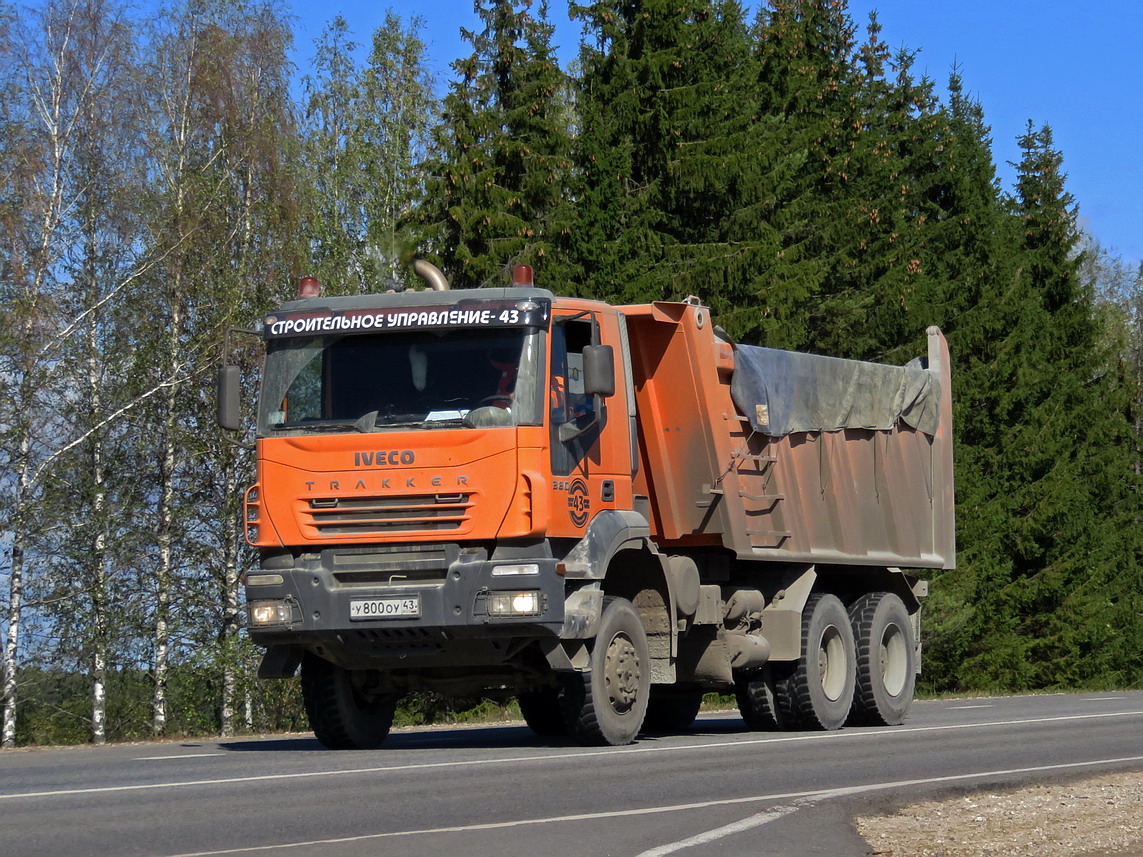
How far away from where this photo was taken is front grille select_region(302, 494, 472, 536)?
12.3m

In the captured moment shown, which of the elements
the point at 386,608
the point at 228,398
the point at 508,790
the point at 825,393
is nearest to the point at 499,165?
the point at 825,393

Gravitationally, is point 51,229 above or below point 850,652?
above

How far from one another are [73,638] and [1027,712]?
47.5 feet

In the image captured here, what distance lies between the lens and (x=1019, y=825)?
8.77 m

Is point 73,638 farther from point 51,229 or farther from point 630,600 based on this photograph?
point 630,600

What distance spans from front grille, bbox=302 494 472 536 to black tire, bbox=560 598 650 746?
1531 millimetres

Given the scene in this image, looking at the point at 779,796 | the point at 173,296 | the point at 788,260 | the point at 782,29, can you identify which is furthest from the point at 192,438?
the point at 779,796

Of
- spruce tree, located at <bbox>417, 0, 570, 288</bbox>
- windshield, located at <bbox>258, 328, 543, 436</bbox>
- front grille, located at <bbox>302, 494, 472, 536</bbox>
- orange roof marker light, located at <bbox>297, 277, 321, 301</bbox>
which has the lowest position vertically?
front grille, located at <bbox>302, 494, 472, 536</bbox>

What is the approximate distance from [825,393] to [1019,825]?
327 inches

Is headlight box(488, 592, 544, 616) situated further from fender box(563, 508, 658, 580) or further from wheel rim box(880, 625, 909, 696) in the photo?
wheel rim box(880, 625, 909, 696)

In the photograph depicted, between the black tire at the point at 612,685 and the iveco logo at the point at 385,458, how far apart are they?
199 centimetres

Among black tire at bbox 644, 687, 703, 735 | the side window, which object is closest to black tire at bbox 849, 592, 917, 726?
black tire at bbox 644, 687, 703, 735

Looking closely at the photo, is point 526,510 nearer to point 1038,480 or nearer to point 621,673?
point 621,673

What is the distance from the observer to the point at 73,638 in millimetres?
26578
